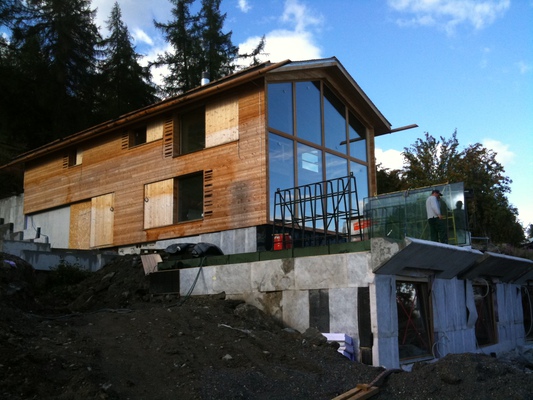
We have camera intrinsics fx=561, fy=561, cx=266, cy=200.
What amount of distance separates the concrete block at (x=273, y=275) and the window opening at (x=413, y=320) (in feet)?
6.56

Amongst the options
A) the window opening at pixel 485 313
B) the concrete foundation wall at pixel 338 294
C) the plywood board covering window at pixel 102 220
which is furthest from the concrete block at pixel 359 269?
the plywood board covering window at pixel 102 220

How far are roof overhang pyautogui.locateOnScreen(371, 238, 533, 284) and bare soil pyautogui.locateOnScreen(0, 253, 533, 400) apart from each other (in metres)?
1.74

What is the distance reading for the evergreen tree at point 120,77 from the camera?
33438 millimetres

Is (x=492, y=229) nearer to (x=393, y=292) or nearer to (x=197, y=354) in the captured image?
(x=393, y=292)

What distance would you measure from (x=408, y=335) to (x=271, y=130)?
6.98 metres

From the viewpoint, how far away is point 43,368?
6.46 m

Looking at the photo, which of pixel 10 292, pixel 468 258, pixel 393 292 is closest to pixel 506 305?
pixel 468 258

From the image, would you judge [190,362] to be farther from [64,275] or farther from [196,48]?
[196,48]

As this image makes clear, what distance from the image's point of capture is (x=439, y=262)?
11.0m

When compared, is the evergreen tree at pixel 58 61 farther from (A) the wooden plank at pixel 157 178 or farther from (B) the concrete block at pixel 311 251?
(B) the concrete block at pixel 311 251

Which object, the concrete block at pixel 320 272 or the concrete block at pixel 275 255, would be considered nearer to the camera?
the concrete block at pixel 320 272

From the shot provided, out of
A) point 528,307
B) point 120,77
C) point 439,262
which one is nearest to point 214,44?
point 120,77

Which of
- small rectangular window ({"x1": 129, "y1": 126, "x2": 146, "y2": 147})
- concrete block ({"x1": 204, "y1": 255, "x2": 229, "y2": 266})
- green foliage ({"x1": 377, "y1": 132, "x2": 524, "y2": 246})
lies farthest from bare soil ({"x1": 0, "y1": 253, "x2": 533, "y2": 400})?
green foliage ({"x1": 377, "y1": 132, "x2": 524, "y2": 246})

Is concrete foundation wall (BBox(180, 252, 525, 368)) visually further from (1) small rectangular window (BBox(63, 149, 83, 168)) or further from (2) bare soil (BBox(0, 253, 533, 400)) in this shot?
(1) small rectangular window (BBox(63, 149, 83, 168))
